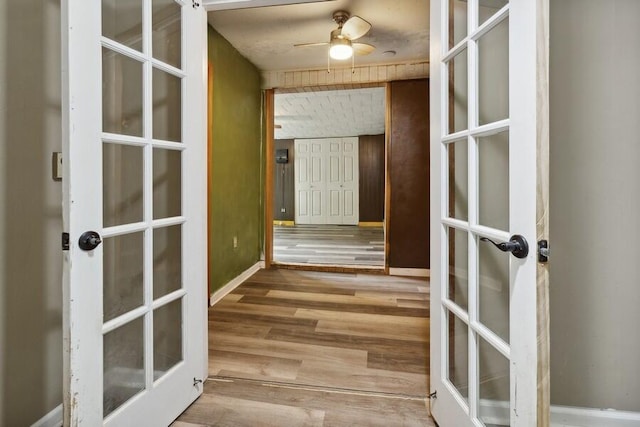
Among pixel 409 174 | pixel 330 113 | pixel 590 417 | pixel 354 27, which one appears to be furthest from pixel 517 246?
pixel 330 113

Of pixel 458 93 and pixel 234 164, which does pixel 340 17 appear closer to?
pixel 234 164

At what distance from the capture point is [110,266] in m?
1.21

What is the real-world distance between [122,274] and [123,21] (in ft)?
3.12

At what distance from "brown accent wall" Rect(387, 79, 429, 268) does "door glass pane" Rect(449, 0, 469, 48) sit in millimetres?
2636

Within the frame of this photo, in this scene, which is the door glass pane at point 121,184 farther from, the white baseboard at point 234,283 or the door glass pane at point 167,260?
the white baseboard at point 234,283

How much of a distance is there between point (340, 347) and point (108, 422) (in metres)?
1.35

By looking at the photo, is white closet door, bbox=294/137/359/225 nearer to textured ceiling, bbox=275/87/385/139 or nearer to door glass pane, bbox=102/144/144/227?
textured ceiling, bbox=275/87/385/139

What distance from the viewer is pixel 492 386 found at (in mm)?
1143

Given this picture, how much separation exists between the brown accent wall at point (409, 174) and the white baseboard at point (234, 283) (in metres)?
1.67

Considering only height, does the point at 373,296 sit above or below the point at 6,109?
below

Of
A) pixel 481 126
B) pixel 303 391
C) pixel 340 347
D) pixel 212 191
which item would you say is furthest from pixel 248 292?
pixel 481 126

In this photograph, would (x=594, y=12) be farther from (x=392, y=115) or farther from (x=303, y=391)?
(x=392, y=115)

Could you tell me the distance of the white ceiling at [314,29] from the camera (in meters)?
2.75

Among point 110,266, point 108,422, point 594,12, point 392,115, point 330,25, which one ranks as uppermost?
point 330,25
